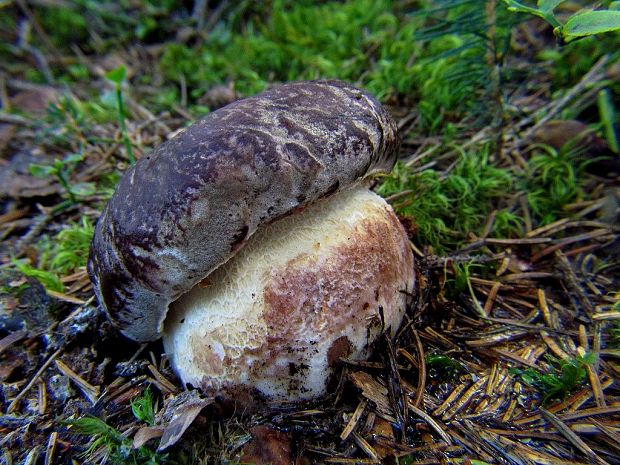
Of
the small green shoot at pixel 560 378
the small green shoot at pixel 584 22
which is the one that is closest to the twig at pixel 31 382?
the small green shoot at pixel 560 378

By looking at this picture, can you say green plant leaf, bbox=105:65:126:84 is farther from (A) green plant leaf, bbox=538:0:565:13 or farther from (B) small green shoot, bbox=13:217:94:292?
(A) green plant leaf, bbox=538:0:565:13

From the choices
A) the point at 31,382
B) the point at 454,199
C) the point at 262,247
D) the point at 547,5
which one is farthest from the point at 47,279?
the point at 547,5

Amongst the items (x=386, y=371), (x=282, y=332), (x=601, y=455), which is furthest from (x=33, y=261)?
(x=601, y=455)

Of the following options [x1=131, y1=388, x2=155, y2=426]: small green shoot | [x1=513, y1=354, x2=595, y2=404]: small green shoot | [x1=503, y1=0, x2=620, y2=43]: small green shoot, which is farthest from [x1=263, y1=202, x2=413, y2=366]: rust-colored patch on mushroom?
[x1=503, y1=0, x2=620, y2=43]: small green shoot

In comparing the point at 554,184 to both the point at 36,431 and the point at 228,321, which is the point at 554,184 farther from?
the point at 36,431

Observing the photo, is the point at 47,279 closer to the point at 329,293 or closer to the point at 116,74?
the point at 116,74
